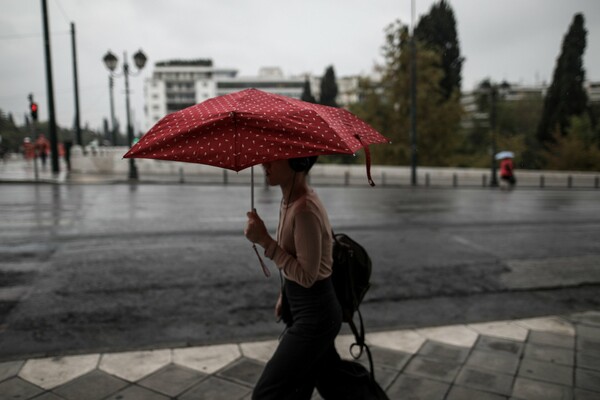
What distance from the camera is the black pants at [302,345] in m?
2.29

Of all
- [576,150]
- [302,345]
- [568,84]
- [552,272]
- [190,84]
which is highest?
[190,84]

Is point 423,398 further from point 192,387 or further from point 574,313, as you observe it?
point 574,313

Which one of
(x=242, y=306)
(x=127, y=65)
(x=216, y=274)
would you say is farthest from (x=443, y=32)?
(x=242, y=306)

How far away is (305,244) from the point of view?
226 cm

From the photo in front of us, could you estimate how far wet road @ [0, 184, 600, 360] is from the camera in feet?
15.5

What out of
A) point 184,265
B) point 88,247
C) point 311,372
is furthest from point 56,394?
point 88,247

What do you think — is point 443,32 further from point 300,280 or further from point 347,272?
point 300,280

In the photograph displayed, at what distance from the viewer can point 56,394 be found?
3.25 metres

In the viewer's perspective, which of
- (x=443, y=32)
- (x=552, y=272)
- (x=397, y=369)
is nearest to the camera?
(x=397, y=369)

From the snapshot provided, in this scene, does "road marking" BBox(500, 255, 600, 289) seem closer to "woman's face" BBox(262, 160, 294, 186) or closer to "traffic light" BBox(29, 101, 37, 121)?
"woman's face" BBox(262, 160, 294, 186)

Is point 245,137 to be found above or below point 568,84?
below

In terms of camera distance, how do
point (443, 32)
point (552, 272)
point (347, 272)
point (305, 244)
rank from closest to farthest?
point (305, 244) < point (347, 272) < point (552, 272) < point (443, 32)

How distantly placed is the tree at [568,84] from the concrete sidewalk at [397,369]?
36.9 metres

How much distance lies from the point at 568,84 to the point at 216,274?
3886 cm
